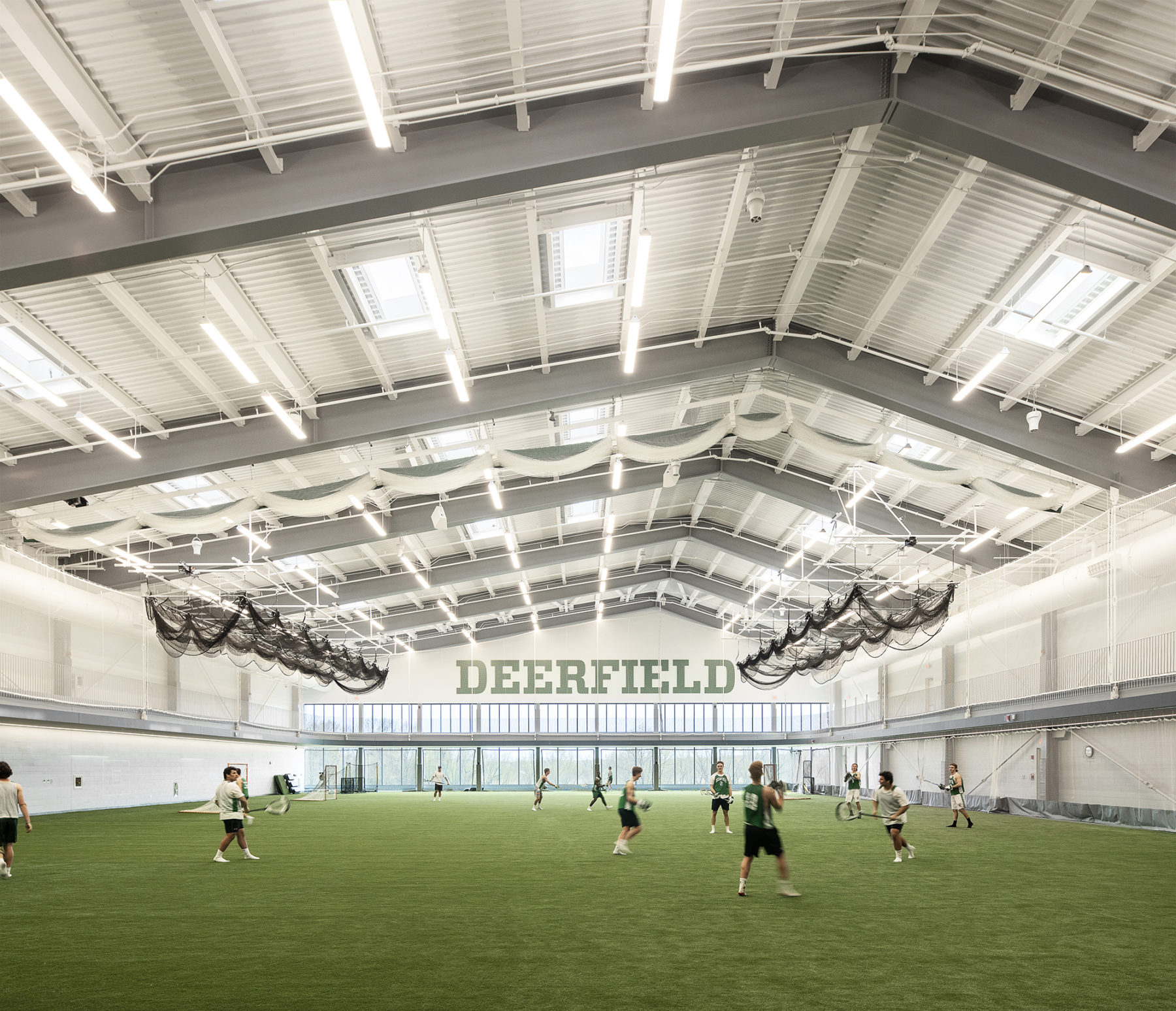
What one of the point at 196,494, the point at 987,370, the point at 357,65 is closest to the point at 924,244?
the point at 987,370

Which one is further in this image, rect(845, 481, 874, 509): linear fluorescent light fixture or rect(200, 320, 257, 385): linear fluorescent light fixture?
rect(845, 481, 874, 509): linear fluorescent light fixture

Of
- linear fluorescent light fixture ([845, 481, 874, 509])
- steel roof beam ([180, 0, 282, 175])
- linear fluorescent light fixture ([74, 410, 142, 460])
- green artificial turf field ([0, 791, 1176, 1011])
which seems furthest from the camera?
linear fluorescent light fixture ([845, 481, 874, 509])

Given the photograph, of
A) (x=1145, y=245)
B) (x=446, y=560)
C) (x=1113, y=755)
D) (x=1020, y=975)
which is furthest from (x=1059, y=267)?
(x=446, y=560)

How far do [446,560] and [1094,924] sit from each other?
3192 centimetres

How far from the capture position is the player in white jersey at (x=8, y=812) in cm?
1403

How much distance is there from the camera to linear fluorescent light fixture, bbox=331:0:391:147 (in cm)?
863

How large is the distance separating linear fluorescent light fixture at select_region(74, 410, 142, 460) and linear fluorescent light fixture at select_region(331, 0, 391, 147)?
10323 millimetres

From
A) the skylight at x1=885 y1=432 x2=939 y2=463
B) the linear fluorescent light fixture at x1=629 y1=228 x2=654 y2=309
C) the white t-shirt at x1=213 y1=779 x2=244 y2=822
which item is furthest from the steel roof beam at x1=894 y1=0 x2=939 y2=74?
the white t-shirt at x1=213 y1=779 x2=244 y2=822

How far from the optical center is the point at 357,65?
9.43 meters

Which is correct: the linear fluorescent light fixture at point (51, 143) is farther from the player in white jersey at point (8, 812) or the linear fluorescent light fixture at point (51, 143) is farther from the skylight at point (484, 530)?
the skylight at point (484, 530)

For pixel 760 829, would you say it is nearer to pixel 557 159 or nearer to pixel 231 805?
pixel 557 159

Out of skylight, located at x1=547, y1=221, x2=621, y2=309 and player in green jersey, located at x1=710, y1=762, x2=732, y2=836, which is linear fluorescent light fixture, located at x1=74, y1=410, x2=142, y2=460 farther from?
player in green jersey, located at x1=710, y1=762, x2=732, y2=836

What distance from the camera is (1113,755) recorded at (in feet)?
92.4

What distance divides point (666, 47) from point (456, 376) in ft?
32.0
